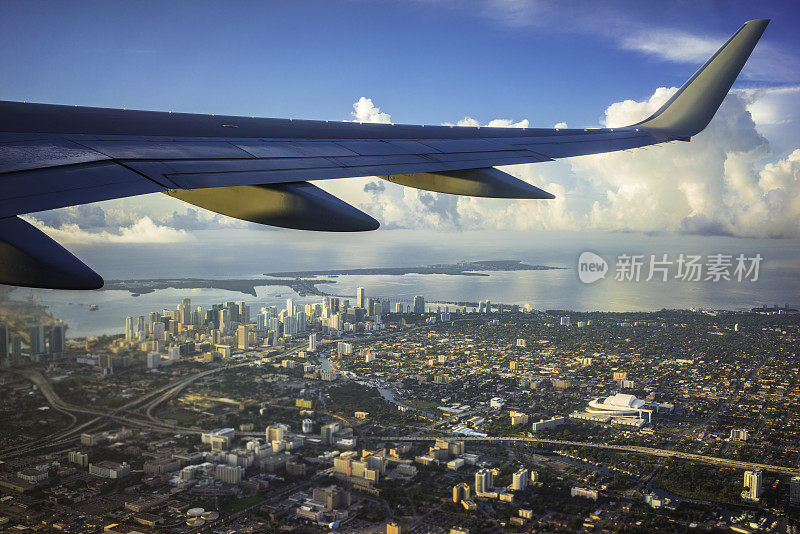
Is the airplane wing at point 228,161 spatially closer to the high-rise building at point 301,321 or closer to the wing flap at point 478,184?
the wing flap at point 478,184

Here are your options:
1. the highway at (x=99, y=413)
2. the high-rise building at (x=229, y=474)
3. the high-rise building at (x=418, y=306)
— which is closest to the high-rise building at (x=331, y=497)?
the high-rise building at (x=229, y=474)

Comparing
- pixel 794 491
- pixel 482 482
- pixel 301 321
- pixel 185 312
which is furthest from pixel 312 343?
pixel 794 491

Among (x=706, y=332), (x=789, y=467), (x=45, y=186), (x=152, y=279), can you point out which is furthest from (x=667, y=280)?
(x=45, y=186)

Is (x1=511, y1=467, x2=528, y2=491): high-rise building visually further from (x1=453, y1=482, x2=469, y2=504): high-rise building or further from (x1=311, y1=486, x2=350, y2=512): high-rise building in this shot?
(x1=311, y1=486, x2=350, y2=512): high-rise building

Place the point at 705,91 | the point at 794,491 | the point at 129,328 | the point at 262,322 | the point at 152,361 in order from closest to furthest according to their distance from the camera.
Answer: the point at 705,91 < the point at 794,491 < the point at 152,361 < the point at 129,328 < the point at 262,322

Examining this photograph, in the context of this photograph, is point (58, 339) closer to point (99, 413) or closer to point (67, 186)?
Result: point (99, 413)

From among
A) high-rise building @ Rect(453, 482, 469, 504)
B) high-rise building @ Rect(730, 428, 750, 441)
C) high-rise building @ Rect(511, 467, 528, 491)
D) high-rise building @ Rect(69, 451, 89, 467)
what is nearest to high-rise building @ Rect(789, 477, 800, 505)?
high-rise building @ Rect(730, 428, 750, 441)

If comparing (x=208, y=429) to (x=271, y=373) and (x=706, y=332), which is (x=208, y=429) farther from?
(x=706, y=332)
